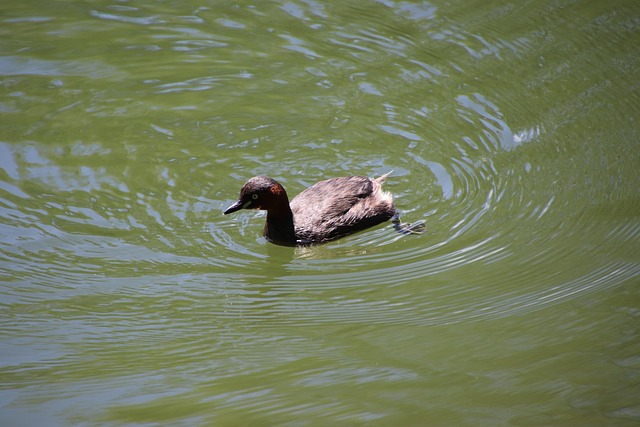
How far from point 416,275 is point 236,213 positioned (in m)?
1.97

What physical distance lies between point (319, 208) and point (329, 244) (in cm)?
33

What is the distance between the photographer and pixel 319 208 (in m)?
6.91

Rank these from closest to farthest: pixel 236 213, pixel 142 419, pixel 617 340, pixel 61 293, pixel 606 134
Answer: pixel 142 419 < pixel 617 340 < pixel 61 293 < pixel 236 213 < pixel 606 134

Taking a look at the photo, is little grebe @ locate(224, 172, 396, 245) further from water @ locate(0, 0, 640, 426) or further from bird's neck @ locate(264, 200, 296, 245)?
water @ locate(0, 0, 640, 426)

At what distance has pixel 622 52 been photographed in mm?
9203

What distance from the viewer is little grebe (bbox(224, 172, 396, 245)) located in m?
6.70

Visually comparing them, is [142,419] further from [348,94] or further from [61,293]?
[348,94]

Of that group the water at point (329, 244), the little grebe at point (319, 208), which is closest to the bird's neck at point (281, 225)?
the little grebe at point (319, 208)

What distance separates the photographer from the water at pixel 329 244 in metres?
4.51

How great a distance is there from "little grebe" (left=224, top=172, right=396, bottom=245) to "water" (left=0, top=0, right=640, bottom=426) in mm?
150

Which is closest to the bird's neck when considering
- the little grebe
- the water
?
the little grebe

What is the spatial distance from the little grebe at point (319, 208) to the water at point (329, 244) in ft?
0.49

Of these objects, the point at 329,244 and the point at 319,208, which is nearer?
the point at 329,244

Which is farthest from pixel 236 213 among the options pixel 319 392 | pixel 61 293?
pixel 319 392
